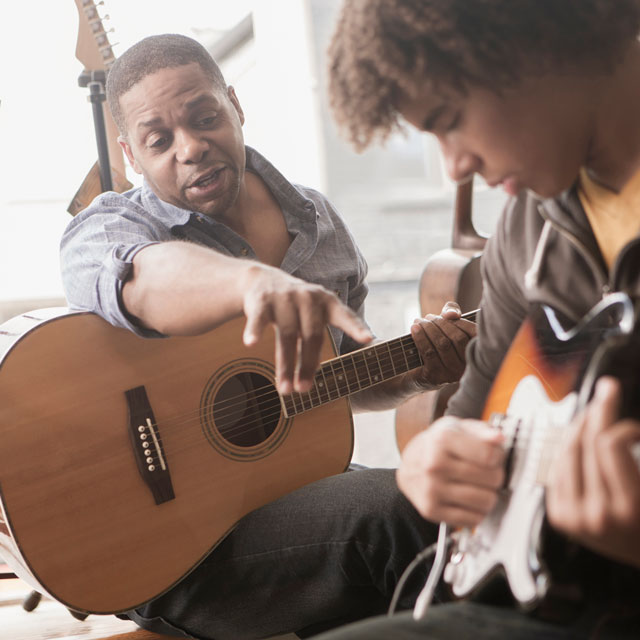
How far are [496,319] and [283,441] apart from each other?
590 mm

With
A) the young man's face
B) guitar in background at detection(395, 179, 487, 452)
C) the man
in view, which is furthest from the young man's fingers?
guitar in background at detection(395, 179, 487, 452)

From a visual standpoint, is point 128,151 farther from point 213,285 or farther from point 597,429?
point 597,429

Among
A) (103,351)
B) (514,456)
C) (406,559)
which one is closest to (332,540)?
(406,559)

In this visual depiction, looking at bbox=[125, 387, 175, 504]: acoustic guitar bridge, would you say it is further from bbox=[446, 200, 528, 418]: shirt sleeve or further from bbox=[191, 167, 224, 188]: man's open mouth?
bbox=[446, 200, 528, 418]: shirt sleeve

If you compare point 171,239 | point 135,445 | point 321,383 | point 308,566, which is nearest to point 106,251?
point 171,239

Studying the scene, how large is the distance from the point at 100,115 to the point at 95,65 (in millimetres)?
132

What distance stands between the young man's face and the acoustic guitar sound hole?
730mm

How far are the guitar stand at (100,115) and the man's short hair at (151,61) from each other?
Answer: 0.16 m

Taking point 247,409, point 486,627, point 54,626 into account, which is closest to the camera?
point 486,627

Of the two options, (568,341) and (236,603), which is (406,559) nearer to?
(236,603)

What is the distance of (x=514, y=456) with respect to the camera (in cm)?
74

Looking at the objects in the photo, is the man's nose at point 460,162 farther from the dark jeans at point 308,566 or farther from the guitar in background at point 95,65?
the guitar in background at point 95,65

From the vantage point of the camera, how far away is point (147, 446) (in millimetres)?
1295

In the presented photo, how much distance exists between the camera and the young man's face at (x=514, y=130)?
2.41 ft
